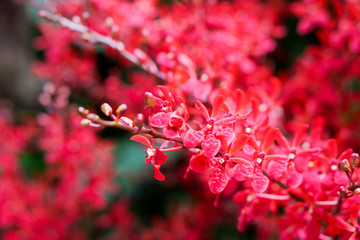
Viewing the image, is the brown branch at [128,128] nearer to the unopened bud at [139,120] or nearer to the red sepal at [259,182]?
the unopened bud at [139,120]

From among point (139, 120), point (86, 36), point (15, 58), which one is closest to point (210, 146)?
point (139, 120)

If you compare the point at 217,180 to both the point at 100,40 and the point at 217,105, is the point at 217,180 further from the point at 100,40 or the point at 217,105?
the point at 100,40

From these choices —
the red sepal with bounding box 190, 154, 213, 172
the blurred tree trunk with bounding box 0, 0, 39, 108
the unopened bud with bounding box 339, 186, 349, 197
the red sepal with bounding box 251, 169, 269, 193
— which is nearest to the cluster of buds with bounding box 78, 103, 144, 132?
the red sepal with bounding box 190, 154, 213, 172

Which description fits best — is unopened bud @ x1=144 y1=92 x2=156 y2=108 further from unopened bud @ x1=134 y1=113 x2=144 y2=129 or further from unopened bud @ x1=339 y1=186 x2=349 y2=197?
unopened bud @ x1=339 y1=186 x2=349 y2=197

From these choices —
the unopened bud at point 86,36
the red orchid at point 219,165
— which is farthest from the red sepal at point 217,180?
the unopened bud at point 86,36

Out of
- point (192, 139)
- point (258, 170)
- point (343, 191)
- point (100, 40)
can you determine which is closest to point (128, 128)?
point (192, 139)

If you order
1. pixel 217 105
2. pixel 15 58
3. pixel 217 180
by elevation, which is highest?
pixel 217 105

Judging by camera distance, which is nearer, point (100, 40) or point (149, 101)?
point (149, 101)

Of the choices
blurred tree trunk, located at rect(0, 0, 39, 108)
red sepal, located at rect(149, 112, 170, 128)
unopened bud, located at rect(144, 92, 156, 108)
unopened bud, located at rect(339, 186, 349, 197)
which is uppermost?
unopened bud, located at rect(144, 92, 156, 108)

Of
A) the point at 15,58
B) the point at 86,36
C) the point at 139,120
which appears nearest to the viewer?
the point at 139,120

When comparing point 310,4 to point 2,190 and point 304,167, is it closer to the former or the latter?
point 304,167

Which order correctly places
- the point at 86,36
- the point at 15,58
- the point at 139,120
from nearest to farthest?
the point at 139,120, the point at 86,36, the point at 15,58

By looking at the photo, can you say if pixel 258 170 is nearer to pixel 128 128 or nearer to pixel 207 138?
pixel 207 138

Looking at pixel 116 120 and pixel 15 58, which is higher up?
pixel 116 120
